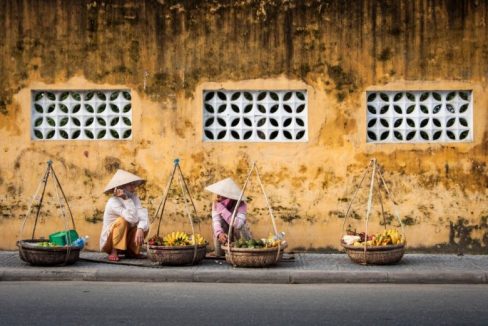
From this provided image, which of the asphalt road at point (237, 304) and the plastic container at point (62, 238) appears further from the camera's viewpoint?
the plastic container at point (62, 238)

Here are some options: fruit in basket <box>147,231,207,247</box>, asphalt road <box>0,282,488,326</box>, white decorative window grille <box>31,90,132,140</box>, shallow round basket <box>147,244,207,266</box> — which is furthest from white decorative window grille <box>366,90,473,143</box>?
white decorative window grille <box>31,90,132,140</box>

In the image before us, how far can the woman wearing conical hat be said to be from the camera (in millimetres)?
10648

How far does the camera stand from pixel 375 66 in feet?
37.9

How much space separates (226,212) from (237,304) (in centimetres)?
294

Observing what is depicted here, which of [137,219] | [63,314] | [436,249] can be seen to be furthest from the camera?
[436,249]

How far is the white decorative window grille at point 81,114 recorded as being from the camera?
38.8 ft

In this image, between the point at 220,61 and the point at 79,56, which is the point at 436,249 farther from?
the point at 79,56

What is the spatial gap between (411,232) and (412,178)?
0.83 meters

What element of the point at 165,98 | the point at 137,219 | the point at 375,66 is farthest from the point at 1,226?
the point at 375,66

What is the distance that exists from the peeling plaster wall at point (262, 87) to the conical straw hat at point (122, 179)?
81cm

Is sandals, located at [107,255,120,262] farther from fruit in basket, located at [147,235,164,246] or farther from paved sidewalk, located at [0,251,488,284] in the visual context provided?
fruit in basket, located at [147,235,164,246]

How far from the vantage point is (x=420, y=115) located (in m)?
11.6

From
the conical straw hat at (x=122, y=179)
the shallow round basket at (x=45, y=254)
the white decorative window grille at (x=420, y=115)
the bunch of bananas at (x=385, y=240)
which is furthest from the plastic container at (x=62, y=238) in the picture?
the white decorative window grille at (x=420, y=115)

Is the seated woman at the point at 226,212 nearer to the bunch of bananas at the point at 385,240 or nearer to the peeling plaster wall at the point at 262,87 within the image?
the peeling plaster wall at the point at 262,87
